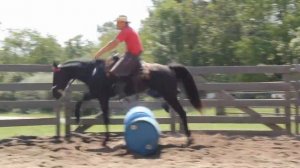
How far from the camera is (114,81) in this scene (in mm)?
10477

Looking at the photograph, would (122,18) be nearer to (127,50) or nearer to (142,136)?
(127,50)

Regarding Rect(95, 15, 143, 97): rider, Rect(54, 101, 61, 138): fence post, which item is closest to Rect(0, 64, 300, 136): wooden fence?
Rect(54, 101, 61, 138): fence post

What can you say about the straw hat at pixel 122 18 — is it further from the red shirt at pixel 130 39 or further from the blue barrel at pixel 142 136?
the blue barrel at pixel 142 136

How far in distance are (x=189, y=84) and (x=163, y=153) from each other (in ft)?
6.96

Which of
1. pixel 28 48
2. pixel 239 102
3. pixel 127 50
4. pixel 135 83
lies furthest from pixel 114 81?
pixel 28 48

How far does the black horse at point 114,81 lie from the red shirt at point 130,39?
37 centimetres

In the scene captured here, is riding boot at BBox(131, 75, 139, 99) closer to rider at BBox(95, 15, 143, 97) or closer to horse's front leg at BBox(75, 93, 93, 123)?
rider at BBox(95, 15, 143, 97)

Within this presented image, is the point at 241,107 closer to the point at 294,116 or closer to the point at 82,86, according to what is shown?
the point at 294,116

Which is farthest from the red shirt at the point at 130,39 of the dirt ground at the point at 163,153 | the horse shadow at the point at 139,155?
the horse shadow at the point at 139,155

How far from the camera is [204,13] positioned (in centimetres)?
3912

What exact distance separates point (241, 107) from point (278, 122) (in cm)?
88

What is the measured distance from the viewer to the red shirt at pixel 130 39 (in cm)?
1023

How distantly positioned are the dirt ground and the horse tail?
0.76 metres

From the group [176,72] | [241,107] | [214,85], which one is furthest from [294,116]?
[176,72]
